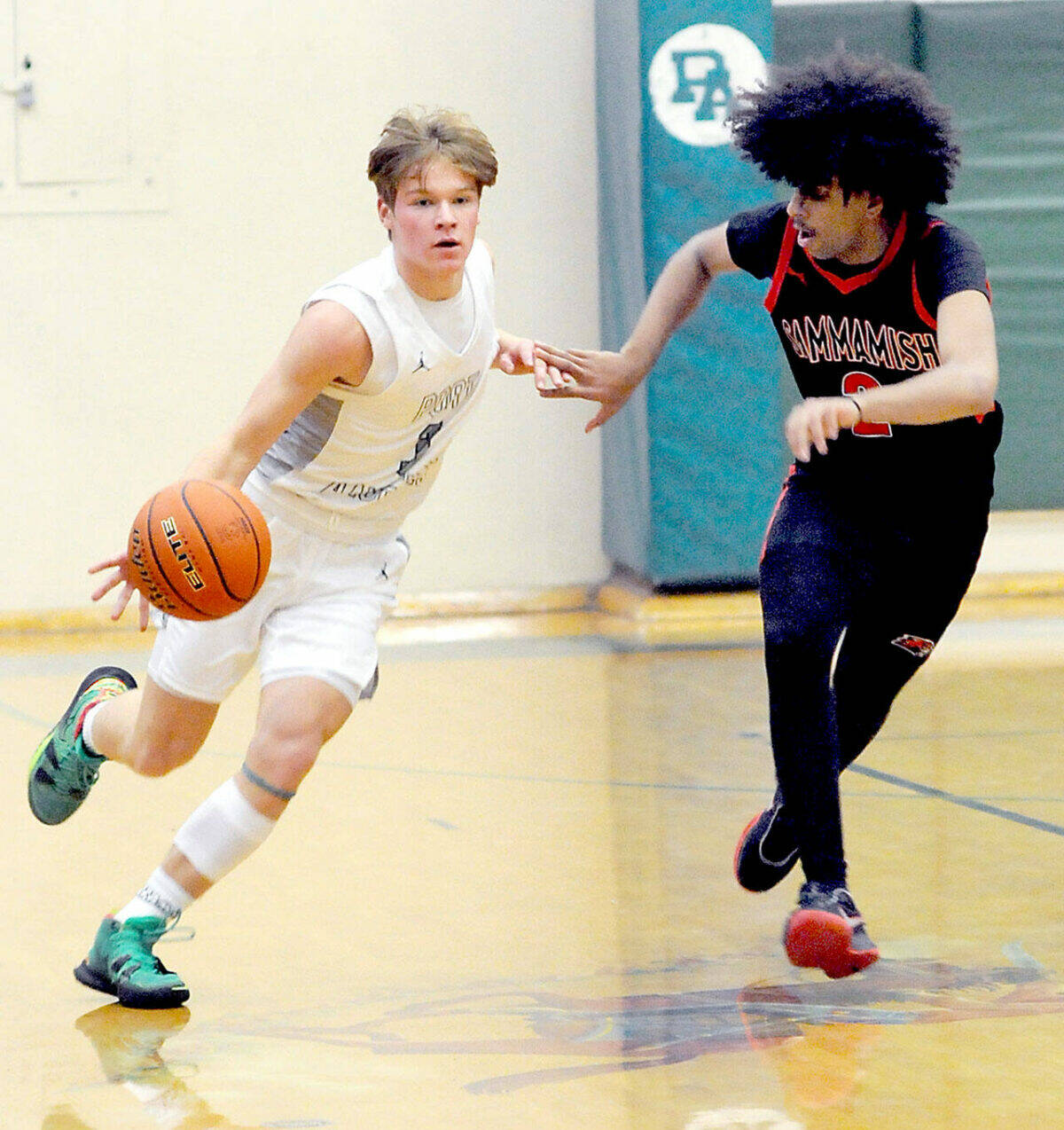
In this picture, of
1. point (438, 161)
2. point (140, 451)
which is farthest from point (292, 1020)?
point (140, 451)

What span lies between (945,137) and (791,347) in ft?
1.39

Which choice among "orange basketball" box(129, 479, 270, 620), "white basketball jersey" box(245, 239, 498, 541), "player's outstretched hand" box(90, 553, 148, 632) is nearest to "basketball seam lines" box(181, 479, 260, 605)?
"orange basketball" box(129, 479, 270, 620)

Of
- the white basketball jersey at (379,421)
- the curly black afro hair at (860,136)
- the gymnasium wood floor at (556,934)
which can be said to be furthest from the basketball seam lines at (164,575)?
the curly black afro hair at (860,136)

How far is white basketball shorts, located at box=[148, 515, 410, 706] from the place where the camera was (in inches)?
117

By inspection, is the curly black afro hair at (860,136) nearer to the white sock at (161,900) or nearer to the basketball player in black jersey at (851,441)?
the basketball player in black jersey at (851,441)

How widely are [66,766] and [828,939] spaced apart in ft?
4.74

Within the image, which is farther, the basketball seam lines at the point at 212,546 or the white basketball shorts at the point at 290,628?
the white basketball shorts at the point at 290,628

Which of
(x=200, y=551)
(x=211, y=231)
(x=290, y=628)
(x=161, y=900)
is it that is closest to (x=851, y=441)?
(x=290, y=628)

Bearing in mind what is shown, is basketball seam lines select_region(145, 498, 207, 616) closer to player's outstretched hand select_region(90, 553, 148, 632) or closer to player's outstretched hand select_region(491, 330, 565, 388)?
player's outstretched hand select_region(90, 553, 148, 632)

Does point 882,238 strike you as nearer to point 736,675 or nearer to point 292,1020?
point 292,1020

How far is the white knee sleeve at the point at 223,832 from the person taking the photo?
2887 mm

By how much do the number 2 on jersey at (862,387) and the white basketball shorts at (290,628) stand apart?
85 centimetres

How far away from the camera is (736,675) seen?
5801 mm

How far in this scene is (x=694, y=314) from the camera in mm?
6707
